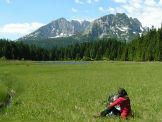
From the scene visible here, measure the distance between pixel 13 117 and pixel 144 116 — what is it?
285 inches

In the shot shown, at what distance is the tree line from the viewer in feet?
355

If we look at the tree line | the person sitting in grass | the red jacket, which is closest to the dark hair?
the person sitting in grass

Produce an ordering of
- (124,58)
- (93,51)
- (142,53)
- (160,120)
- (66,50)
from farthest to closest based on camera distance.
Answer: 1. (66,50)
2. (93,51)
3. (124,58)
4. (142,53)
5. (160,120)

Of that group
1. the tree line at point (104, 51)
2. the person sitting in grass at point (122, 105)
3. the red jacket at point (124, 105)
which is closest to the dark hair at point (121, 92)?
the person sitting in grass at point (122, 105)

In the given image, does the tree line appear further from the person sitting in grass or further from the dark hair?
the dark hair

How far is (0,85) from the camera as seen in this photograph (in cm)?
336

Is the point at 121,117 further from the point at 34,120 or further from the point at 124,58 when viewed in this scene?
the point at 124,58

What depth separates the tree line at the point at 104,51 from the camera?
4254 inches

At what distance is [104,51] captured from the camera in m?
187

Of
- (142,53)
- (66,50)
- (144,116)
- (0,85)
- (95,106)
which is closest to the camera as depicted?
(0,85)

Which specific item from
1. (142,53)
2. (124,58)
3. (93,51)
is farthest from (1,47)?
(142,53)

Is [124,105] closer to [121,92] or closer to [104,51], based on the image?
[121,92]

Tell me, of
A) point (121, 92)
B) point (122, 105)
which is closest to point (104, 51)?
point (122, 105)

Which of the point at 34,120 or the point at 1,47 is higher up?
the point at 1,47
